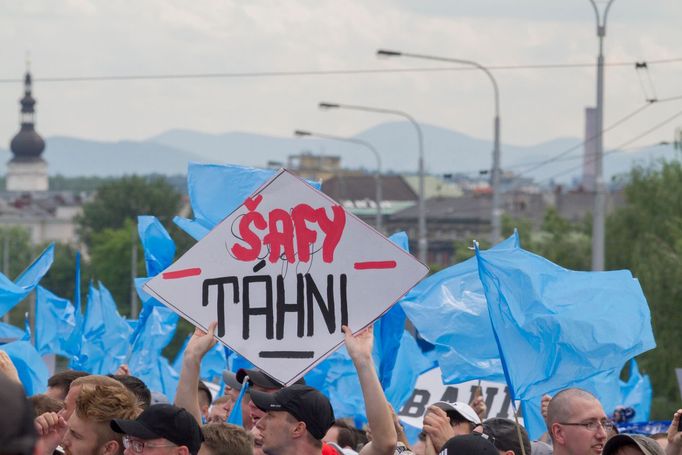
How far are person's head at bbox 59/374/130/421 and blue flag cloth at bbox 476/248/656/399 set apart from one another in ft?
7.21

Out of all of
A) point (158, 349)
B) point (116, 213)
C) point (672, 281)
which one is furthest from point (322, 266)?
point (116, 213)

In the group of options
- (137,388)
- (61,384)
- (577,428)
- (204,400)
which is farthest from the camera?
(204,400)

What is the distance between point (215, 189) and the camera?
447 inches

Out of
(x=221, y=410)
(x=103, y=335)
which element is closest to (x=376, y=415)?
(x=221, y=410)

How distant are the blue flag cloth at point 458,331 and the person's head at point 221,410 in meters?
1.26

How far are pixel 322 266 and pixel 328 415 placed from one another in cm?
103

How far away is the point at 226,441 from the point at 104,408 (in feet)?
1.70

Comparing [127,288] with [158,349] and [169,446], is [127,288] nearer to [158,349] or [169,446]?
[158,349]

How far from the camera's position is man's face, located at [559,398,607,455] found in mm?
7348

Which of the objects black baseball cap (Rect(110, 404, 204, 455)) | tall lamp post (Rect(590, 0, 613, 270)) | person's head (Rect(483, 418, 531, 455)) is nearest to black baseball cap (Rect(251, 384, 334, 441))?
black baseball cap (Rect(110, 404, 204, 455))

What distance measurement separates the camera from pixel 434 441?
7.67m

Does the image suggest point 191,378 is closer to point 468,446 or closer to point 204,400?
point 468,446

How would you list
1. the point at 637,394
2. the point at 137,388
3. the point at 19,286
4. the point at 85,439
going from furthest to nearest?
the point at 637,394 → the point at 19,286 → the point at 137,388 → the point at 85,439

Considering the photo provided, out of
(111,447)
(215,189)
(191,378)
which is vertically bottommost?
(111,447)
